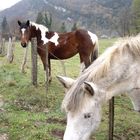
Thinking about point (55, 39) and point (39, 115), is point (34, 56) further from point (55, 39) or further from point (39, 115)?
point (39, 115)

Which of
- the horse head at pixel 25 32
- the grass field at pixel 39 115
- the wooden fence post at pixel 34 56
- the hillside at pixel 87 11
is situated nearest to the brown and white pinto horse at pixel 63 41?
the horse head at pixel 25 32

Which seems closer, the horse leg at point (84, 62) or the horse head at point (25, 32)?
the horse head at point (25, 32)

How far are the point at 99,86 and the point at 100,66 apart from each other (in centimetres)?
27

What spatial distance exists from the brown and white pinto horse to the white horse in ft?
17.7

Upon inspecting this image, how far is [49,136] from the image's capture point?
5.77m

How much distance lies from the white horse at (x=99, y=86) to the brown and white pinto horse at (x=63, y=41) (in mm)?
5399

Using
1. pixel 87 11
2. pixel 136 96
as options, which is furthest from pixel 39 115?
pixel 87 11

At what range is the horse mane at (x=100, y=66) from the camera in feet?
13.5

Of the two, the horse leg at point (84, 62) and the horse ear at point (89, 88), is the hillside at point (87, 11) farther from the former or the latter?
the horse ear at point (89, 88)

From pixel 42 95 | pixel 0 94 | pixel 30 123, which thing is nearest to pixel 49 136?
pixel 30 123

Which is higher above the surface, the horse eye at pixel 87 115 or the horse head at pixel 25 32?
the horse head at pixel 25 32

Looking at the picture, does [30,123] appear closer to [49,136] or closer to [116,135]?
[49,136]

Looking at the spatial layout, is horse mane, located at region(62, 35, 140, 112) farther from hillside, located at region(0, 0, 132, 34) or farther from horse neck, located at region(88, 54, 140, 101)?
hillside, located at region(0, 0, 132, 34)

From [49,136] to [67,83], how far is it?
1794 millimetres
